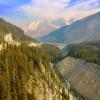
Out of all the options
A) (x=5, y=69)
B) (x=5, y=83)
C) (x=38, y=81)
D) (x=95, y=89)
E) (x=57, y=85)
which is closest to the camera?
(x=5, y=83)

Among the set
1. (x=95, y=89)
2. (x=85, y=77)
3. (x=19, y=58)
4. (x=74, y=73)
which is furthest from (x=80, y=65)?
(x=19, y=58)

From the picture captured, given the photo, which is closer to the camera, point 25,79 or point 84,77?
point 25,79

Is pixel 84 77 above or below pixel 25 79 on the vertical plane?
below

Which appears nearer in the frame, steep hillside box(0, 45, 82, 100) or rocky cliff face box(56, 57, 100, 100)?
steep hillside box(0, 45, 82, 100)

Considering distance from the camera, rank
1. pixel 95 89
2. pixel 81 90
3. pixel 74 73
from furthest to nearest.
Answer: pixel 74 73 < pixel 81 90 < pixel 95 89

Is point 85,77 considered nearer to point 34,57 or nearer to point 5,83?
point 34,57
